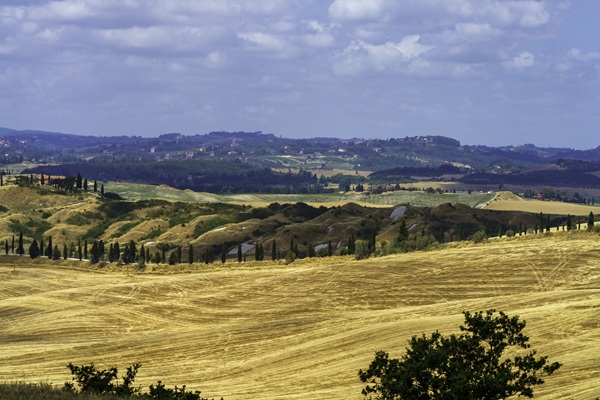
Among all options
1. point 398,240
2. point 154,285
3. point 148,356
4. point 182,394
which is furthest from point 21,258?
point 182,394

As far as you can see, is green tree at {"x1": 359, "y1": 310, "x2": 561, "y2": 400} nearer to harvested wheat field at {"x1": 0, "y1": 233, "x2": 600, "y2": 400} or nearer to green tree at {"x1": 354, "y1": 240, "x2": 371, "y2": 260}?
harvested wheat field at {"x1": 0, "y1": 233, "x2": 600, "y2": 400}

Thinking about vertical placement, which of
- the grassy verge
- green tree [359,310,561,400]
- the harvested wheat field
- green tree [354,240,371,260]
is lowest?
the harvested wheat field

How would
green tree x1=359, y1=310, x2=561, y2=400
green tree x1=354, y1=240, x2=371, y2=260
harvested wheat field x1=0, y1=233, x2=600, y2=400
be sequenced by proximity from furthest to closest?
green tree x1=354, y1=240, x2=371, y2=260 < harvested wheat field x1=0, y1=233, x2=600, y2=400 < green tree x1=359, y1=310, x2=561, y2=400

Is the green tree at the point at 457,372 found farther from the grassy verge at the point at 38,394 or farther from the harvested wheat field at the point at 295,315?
the harvested wheat field at the point at 295,315

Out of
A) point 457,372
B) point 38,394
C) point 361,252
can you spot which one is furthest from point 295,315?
point 457,372

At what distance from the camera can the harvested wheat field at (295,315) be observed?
69.3 metres

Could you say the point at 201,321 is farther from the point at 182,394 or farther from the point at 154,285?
the point at 182,394

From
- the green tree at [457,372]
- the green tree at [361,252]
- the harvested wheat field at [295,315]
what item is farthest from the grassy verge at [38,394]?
the green tree at [361,252]

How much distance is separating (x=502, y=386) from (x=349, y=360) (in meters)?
35.3

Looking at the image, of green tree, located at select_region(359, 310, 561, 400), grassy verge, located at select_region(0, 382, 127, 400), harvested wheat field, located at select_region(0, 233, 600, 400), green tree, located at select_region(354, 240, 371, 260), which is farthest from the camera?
green tree, located at select_region(354, 240, 371, 260)

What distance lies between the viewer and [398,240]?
14250cm

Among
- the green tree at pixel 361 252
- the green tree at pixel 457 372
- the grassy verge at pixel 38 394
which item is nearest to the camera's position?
the green tree at pixel 457 372

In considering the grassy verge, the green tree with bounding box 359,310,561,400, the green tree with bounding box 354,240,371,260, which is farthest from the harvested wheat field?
the grassy verge

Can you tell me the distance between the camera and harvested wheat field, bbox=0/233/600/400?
69312 millimetres
